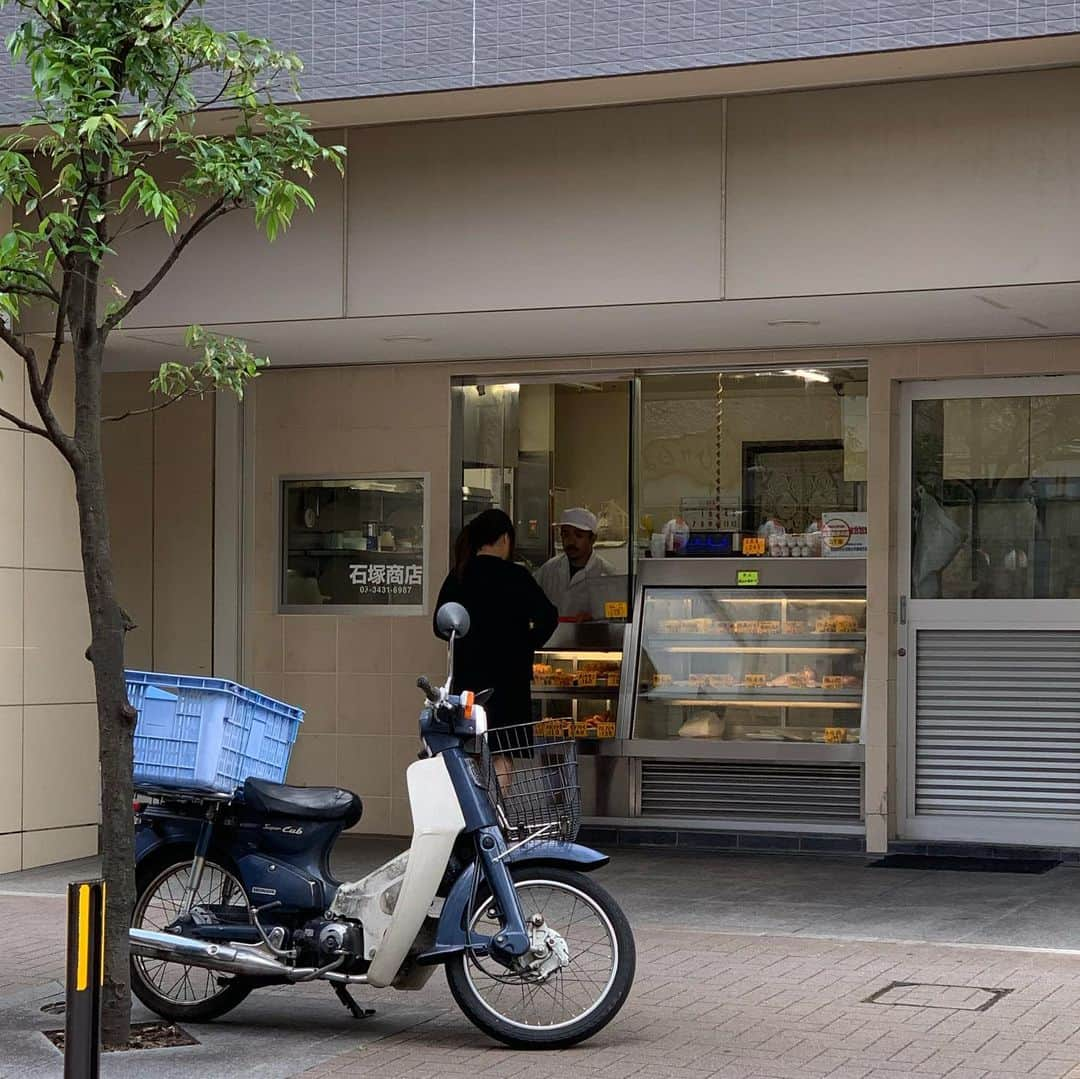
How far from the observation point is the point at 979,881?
9430mm

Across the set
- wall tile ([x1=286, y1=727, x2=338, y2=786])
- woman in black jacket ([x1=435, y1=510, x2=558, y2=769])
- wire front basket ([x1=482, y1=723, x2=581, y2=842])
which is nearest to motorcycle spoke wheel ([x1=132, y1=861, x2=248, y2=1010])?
wire front basket ([x1=482, y1=723, x2=581, y2=842])

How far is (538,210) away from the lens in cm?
891

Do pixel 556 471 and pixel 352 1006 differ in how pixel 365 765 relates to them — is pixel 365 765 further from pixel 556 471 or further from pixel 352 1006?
pixel 352 1006

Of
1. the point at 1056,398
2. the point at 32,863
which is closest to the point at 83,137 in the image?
the point at 32,863

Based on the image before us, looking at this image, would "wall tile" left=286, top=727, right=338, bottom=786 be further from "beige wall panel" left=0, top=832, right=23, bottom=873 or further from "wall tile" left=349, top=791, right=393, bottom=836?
"beige wall panel" left=0, top=832, right=23, bottom=873

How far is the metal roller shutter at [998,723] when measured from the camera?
33.0 ft

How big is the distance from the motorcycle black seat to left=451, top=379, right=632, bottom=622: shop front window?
4.92 metres

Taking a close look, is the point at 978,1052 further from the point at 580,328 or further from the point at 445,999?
the point at 580,328

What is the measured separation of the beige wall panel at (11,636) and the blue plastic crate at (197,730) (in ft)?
13.1

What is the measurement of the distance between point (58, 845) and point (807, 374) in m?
5.22

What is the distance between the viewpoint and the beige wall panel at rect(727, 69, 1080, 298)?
7.93 metres

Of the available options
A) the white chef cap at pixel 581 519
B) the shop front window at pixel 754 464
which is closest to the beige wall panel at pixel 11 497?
the white chef cap at pixel 581 519

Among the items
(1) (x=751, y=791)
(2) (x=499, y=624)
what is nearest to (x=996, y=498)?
(1) (x=751, y=791)

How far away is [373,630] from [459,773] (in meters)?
5.35
